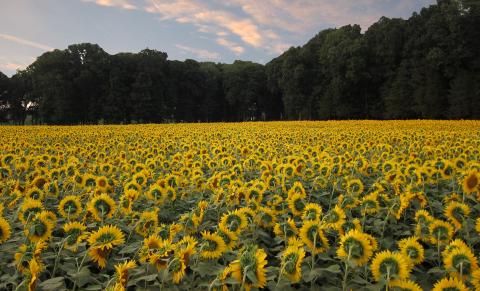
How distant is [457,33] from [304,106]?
22.8 m

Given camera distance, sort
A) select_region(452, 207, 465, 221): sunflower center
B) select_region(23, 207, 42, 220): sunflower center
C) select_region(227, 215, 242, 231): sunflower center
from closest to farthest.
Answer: select_region(227, 215, 242, 231): sunflower center < select_region(23, 207, 42, 220): sunflower center < select_region(452, 207, 465, 221): sunflower center

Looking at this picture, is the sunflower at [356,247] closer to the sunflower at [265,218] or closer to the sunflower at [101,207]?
the sunflower at [265,218]

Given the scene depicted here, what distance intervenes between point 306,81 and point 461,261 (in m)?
59.2

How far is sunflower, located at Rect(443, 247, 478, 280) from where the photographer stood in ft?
8.09

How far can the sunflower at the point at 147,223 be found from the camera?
11.6 feet

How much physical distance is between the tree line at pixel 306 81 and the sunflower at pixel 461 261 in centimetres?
4564

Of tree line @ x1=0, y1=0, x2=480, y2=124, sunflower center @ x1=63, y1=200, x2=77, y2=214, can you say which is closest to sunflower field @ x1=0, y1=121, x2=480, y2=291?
sunflower center @ x1=63, y1=200, x2=77, y2=214

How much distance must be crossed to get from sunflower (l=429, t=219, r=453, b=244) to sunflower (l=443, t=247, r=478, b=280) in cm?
64

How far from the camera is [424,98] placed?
4622cm

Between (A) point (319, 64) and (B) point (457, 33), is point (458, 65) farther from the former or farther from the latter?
(A) point (319, 64)

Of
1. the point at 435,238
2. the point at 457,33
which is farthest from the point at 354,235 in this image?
the point at 457,33

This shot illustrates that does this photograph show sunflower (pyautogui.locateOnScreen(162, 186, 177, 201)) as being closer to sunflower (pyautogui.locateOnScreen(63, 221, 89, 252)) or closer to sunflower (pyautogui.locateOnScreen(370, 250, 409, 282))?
sunflower (pyautogui.locateOnScreen(63, 221, 89, 252))

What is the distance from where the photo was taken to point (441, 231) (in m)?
3.22

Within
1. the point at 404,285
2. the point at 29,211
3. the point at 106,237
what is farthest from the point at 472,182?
the point at 29,211
